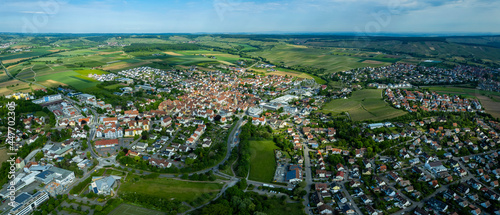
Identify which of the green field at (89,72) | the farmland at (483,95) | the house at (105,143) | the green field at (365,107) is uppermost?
the green field at (89,72)

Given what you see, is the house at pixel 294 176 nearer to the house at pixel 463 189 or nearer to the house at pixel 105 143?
the house at pixel 463 189

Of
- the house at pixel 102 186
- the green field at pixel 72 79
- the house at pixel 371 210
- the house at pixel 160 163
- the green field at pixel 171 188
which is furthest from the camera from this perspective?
the green field at pixel 72 79

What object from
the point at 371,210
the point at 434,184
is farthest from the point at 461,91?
the point at 371,210

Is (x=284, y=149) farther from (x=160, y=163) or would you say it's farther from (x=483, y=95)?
(x=483, y=95)

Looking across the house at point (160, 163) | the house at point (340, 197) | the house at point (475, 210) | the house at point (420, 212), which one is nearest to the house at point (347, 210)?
the house at point (340, 197)

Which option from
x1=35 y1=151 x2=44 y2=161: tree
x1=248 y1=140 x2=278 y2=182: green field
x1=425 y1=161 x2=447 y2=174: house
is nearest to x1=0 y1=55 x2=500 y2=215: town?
x1=35 y1=151 x2=44 y2=161: tree

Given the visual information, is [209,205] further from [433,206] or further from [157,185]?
[433,206]

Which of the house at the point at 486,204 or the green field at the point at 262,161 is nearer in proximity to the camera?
the house at the point at 486,204
